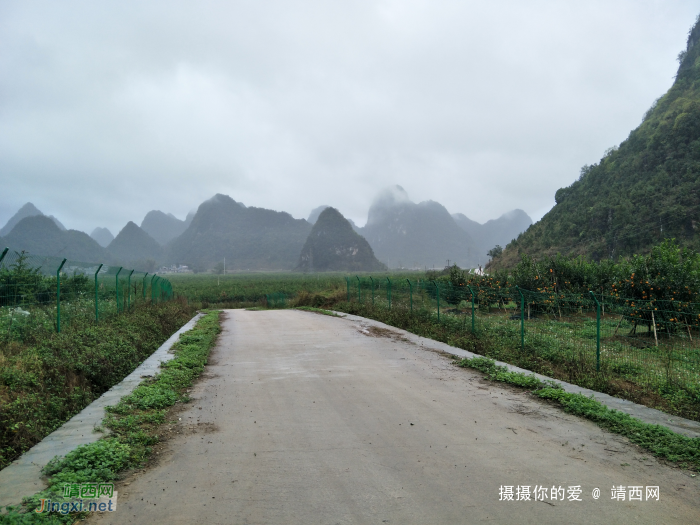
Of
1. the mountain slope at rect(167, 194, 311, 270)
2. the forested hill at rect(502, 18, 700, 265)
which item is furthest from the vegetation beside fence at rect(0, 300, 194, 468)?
the mountain slope at rect(167, 194, 311, 270)

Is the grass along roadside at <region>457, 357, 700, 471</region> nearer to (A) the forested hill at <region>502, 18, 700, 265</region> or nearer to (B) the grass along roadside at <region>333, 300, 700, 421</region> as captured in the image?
(B) the grass along roadside at <region>333, 300, 700, 421</region>

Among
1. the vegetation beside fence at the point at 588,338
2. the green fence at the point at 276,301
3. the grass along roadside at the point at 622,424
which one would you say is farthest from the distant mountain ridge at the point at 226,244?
the grass along roadside at the point at 622,424

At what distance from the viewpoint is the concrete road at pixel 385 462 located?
141 inches

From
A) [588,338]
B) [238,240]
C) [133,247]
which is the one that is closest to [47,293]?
[588,338]

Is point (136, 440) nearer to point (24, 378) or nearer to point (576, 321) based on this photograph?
point (24, 378)

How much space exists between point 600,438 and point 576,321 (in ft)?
22.1

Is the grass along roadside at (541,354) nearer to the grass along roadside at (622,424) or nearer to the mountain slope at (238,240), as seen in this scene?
the grass along roadside at (622,424)

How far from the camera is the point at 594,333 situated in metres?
11.0

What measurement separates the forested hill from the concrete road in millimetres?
39620

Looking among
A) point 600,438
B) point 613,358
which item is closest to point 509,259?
point 613,358

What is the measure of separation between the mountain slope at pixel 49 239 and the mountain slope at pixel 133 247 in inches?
935

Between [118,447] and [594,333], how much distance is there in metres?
10.3

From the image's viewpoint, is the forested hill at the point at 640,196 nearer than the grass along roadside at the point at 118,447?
No

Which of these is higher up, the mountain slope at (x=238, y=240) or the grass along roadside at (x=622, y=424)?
the mountain slope at (x=238, y=240)
